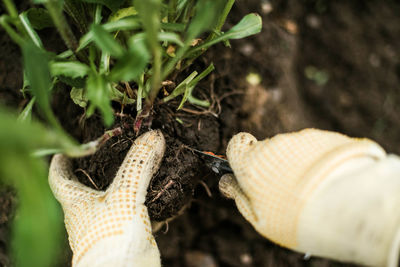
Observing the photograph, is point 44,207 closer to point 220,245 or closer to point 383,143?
point 220,245

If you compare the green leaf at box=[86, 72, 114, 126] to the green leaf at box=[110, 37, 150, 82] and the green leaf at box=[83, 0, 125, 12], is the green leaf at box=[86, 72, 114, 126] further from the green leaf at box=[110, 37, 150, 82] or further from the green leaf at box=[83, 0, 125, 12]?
the green leaf at box=[83, 0, 125, 12]

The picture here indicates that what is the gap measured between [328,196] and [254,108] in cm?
65

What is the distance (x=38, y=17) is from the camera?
0.73m

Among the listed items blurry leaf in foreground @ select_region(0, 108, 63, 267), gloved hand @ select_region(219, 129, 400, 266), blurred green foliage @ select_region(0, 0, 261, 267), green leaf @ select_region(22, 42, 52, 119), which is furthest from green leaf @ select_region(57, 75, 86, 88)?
gloved hand @ select_region(219, 129, 400, 266)

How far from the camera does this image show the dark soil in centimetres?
84

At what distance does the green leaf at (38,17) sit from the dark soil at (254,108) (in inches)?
8.4

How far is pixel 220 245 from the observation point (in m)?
1.23

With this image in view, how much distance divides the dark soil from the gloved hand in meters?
0.31

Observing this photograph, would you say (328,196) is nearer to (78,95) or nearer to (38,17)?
(78,95)

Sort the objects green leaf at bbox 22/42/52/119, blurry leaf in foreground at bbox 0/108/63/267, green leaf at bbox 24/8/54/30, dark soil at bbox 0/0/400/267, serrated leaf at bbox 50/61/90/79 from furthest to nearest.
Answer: dark soil at bbox 0/0/400/267 → green leaf at bbox 24/8/54/30 → serrated leaf at bbox 50/61/90/79 → green leaf at bbox 22/42/52/119 → blurry leaf in foreground at bbox 0/108/63/267

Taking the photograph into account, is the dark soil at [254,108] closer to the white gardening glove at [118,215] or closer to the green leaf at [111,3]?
the white gardening glove at [118,215]

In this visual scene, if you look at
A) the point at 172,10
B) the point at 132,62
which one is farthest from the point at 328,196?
the point at 172,10

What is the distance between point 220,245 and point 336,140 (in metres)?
0.80

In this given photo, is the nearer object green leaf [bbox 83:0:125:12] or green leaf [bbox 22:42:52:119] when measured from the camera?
green leaf [bbox 22:42:52:119]
